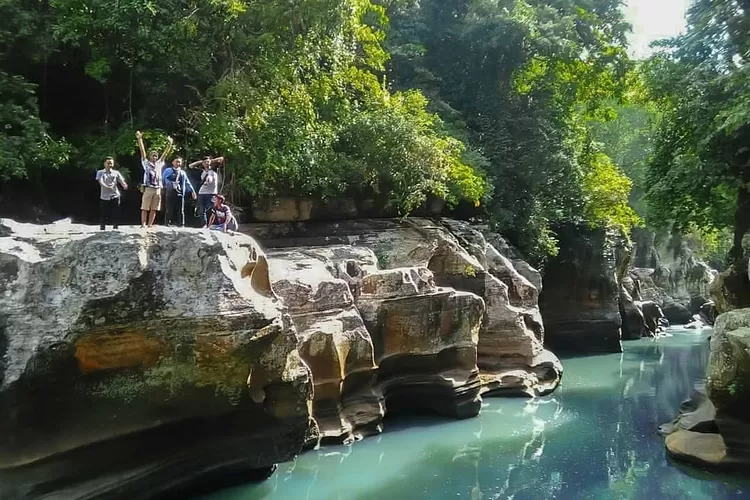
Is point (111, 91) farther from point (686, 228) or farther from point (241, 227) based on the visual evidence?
point (686, 228)

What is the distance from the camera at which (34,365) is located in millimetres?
6930

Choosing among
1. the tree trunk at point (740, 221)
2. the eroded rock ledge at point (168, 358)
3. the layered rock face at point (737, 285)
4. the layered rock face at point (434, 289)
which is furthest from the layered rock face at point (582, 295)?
the eroded rock ledge at point (168, 358)

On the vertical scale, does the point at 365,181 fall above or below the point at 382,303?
above

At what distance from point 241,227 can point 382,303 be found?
3993 mm

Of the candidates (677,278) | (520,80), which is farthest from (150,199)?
(677,278)

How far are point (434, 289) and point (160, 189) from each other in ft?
20.6

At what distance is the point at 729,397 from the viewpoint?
10.1 metres

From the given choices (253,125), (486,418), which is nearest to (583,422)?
(486,418)

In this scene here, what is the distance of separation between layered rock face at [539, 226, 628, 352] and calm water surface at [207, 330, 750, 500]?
828cm

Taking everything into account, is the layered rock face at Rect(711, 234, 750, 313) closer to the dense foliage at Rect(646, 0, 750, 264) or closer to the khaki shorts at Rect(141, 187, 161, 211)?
the dense foliage at Rect(646, 0, 750, 264)

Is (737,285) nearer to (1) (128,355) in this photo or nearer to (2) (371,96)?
(2) (371,96)

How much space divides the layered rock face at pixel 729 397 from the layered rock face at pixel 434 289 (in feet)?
15.9

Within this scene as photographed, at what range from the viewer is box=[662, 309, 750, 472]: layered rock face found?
9906 mm

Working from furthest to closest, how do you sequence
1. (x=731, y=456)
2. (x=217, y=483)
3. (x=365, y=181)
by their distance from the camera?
(x=365, y=181), (x=731, y=456), (x=217, y=483)
